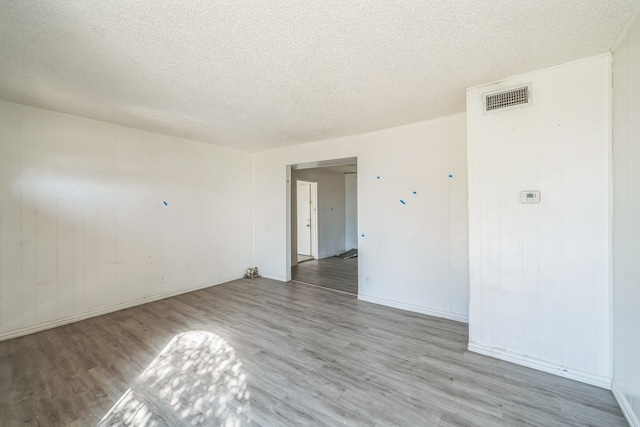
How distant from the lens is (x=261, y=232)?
548 centimetres

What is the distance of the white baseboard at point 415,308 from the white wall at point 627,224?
139 centimetres

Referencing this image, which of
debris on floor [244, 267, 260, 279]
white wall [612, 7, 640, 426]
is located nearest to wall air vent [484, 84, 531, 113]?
white wall [612, 7, 640, 426]

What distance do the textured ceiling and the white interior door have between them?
4.56 m

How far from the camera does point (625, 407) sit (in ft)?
5.71

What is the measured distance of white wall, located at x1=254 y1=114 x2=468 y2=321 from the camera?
3285 millimetres

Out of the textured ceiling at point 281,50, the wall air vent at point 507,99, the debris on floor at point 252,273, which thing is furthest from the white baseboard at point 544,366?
the debris on floor at point 252,273

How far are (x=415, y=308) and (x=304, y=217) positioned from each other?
184 inches

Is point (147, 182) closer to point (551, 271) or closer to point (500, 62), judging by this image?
point (500, 62)

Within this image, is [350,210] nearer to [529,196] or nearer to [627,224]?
[529,196]

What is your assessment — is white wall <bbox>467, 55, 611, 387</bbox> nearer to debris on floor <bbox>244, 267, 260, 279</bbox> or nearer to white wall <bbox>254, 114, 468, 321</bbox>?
white wall <bbox>254, 114, 468, 321</bbox>

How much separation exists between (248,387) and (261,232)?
142 inches

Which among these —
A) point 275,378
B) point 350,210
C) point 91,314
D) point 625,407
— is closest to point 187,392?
point 275,378

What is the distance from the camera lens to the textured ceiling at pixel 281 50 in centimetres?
155

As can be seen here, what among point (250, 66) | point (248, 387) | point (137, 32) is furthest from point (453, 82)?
point (248, 387)
